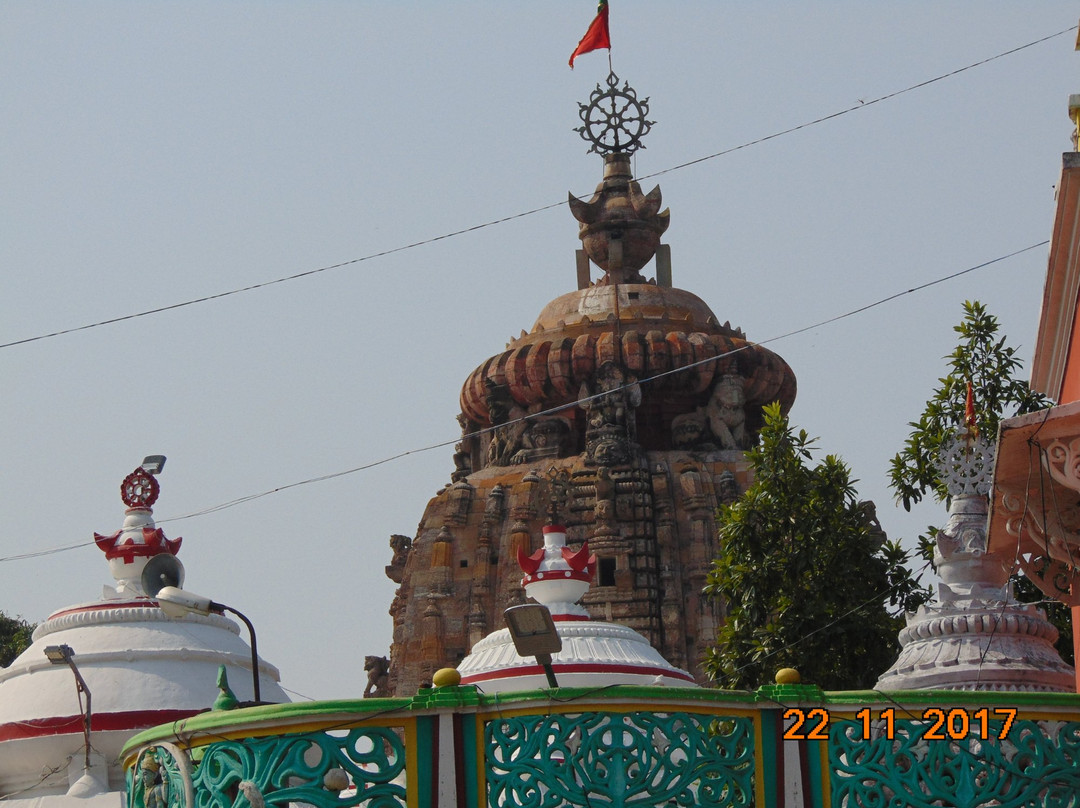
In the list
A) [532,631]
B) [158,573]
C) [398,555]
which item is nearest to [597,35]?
[398,555]

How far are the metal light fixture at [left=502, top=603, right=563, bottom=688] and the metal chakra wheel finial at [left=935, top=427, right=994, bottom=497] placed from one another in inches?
274

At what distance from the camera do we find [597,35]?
3241cm

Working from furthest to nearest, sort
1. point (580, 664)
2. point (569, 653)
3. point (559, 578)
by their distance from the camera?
point (559, 578) → point (569, 653) → point (580, 664)

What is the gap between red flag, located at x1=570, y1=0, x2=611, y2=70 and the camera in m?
32.3

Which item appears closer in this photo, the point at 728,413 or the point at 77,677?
the point at 77,677

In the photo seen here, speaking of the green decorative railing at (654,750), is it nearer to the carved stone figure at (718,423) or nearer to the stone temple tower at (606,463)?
the stone temple tower at (606,463)

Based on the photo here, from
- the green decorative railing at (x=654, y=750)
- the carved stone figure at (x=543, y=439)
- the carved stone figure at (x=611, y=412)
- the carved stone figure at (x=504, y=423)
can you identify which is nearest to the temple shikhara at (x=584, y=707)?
the green decorative railing at (x=654, y=750)

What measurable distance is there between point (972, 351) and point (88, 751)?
1220cm

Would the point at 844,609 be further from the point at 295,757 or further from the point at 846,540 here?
the point at 295,757

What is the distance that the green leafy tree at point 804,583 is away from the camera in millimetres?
23156

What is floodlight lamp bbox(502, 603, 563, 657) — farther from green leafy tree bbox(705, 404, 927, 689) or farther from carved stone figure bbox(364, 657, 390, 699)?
carved stone figure bbox(364, 657, 390, 699)

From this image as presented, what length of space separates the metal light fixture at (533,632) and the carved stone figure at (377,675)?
26.9 metres

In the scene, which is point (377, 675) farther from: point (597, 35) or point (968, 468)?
point (968, 468)

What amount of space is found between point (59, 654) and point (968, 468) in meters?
7.79
